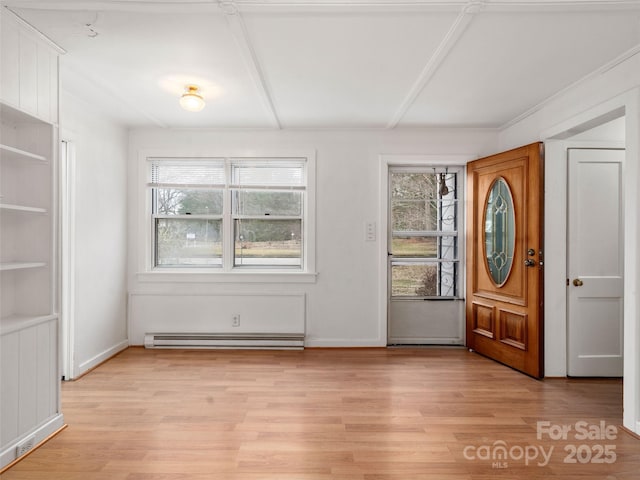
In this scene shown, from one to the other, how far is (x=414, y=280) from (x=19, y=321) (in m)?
3.89

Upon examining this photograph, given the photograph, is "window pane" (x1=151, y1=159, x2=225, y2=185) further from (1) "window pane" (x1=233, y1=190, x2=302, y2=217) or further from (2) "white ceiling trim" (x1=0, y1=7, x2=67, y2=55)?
(2) "white ceiling trim" (x1=0, y1=7, x2=67, y2=55)

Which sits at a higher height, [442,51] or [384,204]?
[442,51]

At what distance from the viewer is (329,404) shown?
3.14 m

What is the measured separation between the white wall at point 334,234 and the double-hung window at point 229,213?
204 millimetres

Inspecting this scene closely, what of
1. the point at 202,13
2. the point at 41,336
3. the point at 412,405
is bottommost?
the point at 412,405

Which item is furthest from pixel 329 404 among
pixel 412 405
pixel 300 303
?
pixel 300 303

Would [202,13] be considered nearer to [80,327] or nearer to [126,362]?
[80,327]

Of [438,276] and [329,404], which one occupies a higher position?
[438,276]

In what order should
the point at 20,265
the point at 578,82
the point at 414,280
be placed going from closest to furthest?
the point at 20,265 < the point at 578,82 < the point at 414,280

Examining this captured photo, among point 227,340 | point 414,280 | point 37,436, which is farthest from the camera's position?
point 414,280

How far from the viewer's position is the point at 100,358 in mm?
4109

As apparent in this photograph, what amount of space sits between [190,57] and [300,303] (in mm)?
2840

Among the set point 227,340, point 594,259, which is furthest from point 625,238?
point 227,340

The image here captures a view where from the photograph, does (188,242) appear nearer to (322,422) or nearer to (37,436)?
(37,436)
